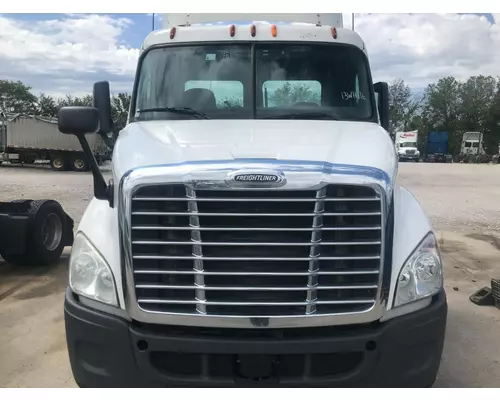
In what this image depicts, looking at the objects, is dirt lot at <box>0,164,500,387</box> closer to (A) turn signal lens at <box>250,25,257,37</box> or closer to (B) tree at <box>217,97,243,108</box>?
(B) tree at <box>217,97,243,108</box>

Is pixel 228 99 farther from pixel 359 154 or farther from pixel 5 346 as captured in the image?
pixel 5 346

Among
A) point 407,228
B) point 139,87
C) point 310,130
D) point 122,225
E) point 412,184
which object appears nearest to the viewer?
point 122,225

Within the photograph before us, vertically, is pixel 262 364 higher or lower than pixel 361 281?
lower

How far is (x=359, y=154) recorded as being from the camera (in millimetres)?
3291

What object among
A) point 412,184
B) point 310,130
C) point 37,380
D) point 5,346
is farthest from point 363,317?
point 412,184

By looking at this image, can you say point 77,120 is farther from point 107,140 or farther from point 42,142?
point 42,142

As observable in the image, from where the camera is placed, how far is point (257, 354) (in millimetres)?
3016

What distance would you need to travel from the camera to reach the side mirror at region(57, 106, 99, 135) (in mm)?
3459

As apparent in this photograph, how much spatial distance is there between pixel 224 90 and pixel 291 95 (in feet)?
1.79

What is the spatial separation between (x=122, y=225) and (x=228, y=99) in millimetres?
1764

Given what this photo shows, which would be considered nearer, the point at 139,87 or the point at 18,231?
the point at 139,87

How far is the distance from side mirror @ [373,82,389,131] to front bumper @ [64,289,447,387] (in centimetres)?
226

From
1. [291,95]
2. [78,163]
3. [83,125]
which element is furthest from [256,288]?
[78,163]

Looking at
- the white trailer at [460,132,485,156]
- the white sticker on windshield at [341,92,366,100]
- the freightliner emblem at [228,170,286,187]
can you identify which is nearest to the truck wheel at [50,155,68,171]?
the white sticker on windshield at [341,92,366,100]
